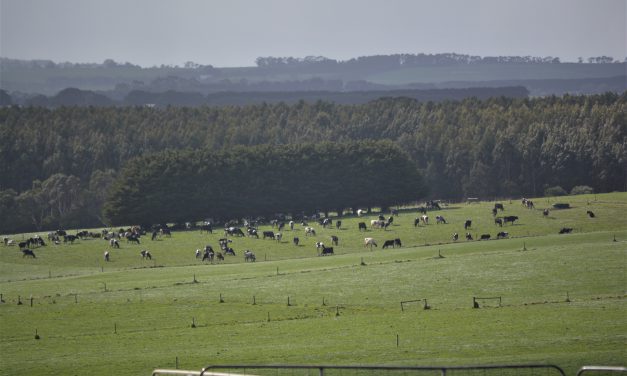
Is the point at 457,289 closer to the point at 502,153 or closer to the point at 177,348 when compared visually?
the point at 177,348

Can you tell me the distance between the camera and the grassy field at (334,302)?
46.2m

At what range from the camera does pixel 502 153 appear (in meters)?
168

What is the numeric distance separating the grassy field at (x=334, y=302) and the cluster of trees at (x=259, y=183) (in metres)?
25.3

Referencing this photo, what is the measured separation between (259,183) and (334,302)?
256ft

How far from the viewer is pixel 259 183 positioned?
Result: 466 ft

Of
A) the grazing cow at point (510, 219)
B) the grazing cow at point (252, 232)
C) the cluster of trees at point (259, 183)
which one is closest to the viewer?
the grazing cow at point (510, 219)

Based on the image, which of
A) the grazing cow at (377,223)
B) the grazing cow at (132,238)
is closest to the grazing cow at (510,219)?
the grazing cow at (377,223)

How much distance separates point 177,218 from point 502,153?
5807cm

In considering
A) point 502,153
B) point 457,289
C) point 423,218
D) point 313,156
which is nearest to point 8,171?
point 313,156

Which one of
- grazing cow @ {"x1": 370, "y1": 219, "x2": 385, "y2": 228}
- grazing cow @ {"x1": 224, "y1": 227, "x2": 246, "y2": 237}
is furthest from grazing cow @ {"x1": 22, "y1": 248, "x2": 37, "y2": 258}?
grazing cow @ {"x1": 370, "y1": 219, "x2": 385, "y2": 228}

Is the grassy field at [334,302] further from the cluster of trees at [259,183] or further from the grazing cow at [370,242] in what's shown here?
the cluster of trees at [259,183]

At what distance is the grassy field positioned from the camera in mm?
46156

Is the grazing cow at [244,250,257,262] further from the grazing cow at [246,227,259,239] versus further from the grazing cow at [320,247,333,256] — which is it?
the grazing cow at [246,227,259,239]

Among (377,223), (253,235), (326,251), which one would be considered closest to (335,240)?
(326,251)
